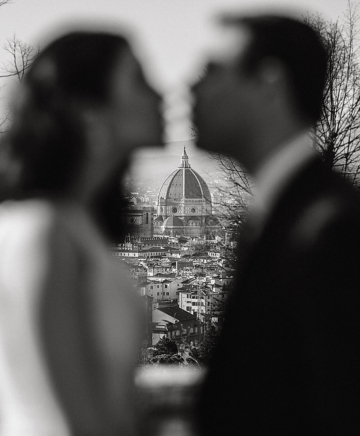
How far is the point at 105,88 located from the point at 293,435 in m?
0.94

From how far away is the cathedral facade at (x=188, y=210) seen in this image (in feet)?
22.0

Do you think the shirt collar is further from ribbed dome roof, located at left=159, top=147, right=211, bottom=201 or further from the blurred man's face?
ribbed dome roof, located at left=159, top=147, right=211, bottom=201

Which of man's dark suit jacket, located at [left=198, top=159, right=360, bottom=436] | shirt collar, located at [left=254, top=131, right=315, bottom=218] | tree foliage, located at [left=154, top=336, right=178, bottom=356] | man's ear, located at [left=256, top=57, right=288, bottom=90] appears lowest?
tree foliage, located at [left=154, top=336, right=178, bottom=356]

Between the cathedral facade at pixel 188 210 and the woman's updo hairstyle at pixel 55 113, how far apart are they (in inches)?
178

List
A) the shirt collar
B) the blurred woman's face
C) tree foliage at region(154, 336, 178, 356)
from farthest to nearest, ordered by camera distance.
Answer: tree foliage at region(154, 336, 178, 356)
the blurred woman's face
the shirt collar

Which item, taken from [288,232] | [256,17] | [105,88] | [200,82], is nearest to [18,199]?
[105,88]

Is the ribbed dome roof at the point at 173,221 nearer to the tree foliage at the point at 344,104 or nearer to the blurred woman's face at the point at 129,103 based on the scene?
the tree foliage at the point at 344,104

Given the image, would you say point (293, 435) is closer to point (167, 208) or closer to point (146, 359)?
point (146, 359)

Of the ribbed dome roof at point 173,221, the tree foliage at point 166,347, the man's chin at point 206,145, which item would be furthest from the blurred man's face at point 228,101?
the ribbed dome roof at point 173,221

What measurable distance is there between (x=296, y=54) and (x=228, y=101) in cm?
37

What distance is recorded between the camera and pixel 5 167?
165cm

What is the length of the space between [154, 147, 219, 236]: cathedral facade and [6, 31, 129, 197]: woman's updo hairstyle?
4.52 metres

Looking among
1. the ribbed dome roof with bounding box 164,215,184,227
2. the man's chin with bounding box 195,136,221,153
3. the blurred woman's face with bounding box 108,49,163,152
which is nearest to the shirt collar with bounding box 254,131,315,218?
the blurred woman's face with bounding box 108,49,163,152

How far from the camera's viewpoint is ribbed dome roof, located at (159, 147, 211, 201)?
570cm
